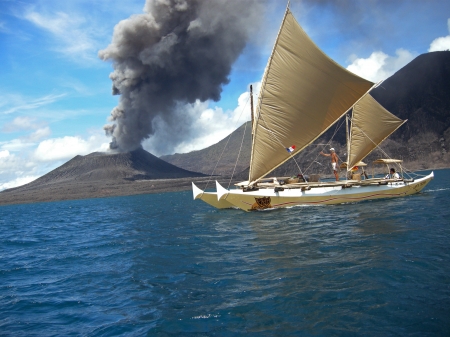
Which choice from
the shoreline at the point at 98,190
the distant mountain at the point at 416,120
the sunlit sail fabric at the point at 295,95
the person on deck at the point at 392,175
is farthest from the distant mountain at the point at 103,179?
the sunlit sail fabric at the point at 295,95

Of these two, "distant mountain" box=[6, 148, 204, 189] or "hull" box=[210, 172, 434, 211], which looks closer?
"hull" box=[210, 172, 434, 211]

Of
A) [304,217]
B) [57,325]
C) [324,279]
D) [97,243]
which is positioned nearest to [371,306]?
[324,279]

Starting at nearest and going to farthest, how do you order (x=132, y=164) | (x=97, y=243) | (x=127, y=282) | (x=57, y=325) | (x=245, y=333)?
(x=245, y=333) → (x=57, y=325) → (x=127, y=282) → (x=97, y=243) → (x=132, y=164)

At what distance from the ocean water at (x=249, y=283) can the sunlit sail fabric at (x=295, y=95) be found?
28.3 feet

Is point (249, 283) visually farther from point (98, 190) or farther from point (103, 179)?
point (103, 179)

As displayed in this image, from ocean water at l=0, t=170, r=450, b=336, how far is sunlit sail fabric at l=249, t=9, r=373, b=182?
28.3 ft

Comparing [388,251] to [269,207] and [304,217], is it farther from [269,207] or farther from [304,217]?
[269,207]

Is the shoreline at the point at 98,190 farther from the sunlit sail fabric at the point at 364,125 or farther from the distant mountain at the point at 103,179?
the sunlit sail fabric at the point at 364,125

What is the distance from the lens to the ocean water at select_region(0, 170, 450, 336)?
8.96 meters

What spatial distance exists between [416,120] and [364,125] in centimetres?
13501

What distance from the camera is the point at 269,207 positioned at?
30.6 m

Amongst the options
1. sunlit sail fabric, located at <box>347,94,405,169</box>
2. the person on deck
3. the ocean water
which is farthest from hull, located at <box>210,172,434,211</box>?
the ocean water

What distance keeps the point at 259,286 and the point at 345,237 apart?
7.71 metres

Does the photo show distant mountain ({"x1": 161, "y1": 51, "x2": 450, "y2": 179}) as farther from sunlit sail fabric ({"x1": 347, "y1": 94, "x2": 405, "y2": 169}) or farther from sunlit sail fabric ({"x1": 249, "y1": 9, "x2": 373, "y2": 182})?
sunlit sail fabric ({"x1": 249, "y1": 9, "x2": 373, "y2": 182})
